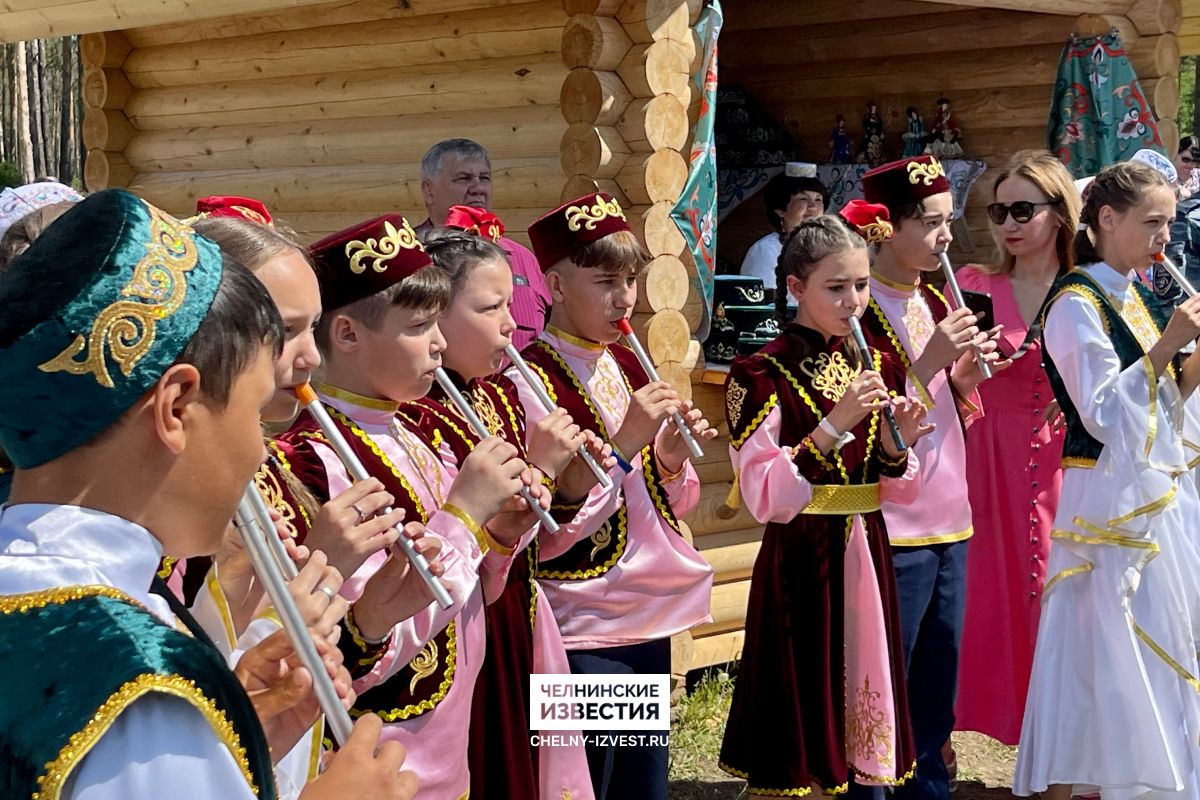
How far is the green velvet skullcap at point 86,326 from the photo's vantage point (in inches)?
49.0

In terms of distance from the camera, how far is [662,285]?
5.36 m

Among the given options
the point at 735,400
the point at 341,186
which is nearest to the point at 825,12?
the point at 341,186

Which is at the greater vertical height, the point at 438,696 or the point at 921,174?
the point at 921,174

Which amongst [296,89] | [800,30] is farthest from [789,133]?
[296,89]

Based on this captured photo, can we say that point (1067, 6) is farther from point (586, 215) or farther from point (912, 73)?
point (586, 215)

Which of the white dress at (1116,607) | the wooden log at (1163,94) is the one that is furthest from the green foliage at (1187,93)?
the white dress at (1116,607)

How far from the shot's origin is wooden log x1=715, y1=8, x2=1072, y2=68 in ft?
26.9

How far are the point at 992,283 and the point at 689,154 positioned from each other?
4.30 ft

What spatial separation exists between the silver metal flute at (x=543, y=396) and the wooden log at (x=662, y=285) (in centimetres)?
182

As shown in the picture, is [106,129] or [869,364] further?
[106,129]

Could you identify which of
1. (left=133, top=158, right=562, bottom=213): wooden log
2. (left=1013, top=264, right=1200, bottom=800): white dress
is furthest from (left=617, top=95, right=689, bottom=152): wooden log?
(left=1013, top=264, right=1200, bottom=800): white dress

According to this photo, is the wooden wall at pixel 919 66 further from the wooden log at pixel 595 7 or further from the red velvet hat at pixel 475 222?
the red velvet hat at pixel 475 222

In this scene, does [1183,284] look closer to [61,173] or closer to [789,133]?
[789,133]

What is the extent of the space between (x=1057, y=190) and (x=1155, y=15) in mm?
3426
